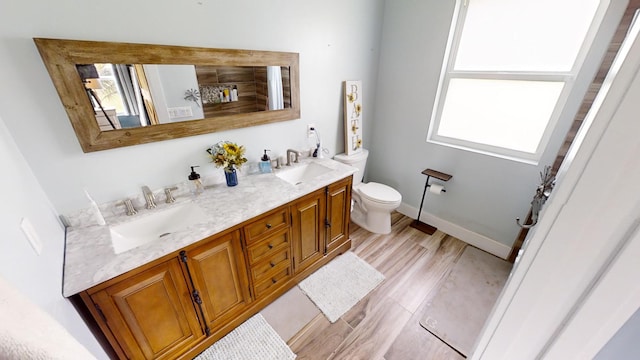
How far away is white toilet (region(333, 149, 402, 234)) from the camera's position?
2343mm

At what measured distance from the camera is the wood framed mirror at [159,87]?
116cm

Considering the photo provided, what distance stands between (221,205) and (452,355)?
170 centimetres

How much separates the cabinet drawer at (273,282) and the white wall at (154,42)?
Answer: 86 cm

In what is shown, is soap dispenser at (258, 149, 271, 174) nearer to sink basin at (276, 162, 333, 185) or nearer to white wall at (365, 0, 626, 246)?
sink basin at (276, 162, 333, 185)

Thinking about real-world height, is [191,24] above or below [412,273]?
above

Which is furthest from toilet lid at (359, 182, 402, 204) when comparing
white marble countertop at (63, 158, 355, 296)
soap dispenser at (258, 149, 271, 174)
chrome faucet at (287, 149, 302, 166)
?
soap dispenser at (258, 149, 271, 174)

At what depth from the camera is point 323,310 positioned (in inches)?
68.7

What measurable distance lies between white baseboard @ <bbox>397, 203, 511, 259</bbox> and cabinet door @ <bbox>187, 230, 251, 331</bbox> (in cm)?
197

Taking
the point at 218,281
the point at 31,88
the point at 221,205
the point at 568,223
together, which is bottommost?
the point at 218,281

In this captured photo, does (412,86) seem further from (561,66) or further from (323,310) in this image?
(323,310)

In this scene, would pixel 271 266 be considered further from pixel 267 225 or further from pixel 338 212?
pixel 338 212

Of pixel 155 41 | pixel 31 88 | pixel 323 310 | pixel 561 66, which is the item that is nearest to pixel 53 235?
pixel 31 88

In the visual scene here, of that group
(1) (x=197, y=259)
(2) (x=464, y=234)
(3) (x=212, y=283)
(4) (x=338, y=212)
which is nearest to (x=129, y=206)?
(1) (x=197, y=259)

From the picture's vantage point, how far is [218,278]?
1398mm
